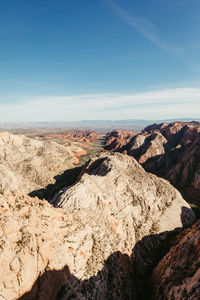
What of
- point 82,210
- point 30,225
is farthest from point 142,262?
point 30,225

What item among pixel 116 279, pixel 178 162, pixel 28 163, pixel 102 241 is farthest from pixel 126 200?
pixel 178 162

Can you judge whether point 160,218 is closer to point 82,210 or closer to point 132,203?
point 132,203

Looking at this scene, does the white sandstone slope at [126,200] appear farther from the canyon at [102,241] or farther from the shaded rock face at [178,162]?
the shaded rock face at [178,162]

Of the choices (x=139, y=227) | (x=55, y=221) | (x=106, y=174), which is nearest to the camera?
(x=55, y=221)

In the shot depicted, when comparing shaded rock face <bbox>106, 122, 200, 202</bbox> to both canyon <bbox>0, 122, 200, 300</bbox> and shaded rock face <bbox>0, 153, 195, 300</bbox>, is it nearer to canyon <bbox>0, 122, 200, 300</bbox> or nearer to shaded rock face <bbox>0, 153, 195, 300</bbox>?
canyon <bbox>0, 122, 200, 300</bbox>

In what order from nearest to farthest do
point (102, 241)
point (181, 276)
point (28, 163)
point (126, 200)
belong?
point (181, 276), point (102, 241), point (126, 200), point (28, 163)

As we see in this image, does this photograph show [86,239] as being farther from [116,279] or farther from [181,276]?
[181,276]

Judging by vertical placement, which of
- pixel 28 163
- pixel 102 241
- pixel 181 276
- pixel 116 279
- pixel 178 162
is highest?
pixel 28 163

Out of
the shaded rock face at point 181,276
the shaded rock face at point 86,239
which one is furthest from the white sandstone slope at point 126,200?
the shaded rock face at point 181,276
